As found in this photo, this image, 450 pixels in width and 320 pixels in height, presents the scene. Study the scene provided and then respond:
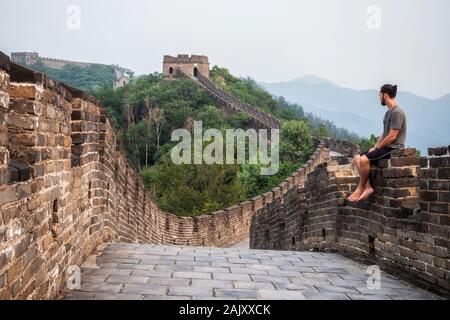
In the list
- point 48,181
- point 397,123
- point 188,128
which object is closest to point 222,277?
point 48,181

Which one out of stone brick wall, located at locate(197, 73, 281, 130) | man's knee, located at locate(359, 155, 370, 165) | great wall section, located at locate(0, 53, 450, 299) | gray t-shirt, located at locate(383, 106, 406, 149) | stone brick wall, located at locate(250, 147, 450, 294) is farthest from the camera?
stone brick wall, located at locate(197, 73, 281, 130)

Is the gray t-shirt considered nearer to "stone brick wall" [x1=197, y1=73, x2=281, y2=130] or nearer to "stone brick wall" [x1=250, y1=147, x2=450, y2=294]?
"stone brick wall" [x1=250, y1=147, x2=450, y2=294]

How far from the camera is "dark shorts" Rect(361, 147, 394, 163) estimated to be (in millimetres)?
5461

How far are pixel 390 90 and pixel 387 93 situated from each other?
0.18 feet

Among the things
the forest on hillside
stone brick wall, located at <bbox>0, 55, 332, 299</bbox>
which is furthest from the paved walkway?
the forest on hillside

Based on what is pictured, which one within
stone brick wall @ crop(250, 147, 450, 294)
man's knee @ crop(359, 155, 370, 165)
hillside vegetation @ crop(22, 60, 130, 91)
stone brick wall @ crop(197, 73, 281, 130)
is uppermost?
hillside vegetation @ crop(22, 60, 130, 91)

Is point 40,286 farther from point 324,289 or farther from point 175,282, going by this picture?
point 324,289

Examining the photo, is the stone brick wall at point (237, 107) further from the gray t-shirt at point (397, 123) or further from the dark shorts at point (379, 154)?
the gray t-shirt at point (397, 123)

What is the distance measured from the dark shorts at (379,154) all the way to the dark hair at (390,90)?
58cm

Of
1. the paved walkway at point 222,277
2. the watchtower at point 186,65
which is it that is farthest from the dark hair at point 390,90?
the watchtower at point 186,65

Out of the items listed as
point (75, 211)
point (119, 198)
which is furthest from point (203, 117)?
point (75, 211)

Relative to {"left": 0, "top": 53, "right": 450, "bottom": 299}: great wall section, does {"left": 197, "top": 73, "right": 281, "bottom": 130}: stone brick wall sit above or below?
above

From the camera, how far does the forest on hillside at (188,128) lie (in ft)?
87.4

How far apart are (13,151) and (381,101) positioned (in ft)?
13.0
